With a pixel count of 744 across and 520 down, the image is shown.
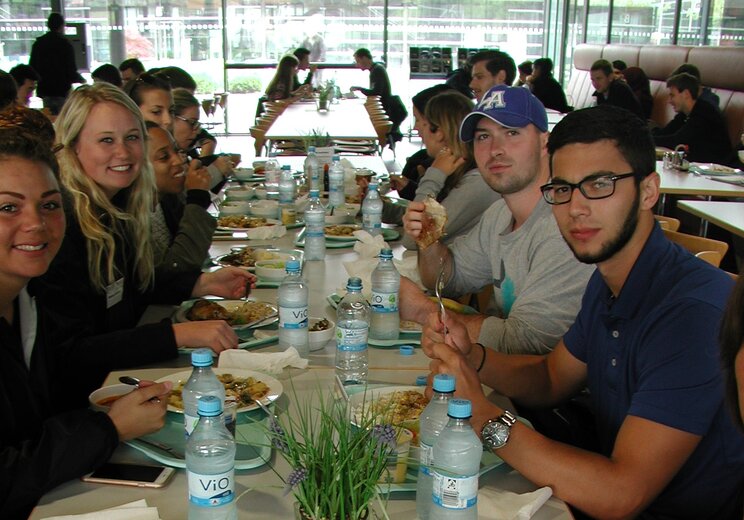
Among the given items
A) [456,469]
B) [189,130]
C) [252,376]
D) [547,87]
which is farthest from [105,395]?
[547,87]

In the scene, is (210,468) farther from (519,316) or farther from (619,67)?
(619,67)

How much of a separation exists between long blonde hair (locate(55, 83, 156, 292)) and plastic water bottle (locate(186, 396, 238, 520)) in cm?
122

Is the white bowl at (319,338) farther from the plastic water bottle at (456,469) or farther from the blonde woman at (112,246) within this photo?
the plastic water bottle at (456,469)

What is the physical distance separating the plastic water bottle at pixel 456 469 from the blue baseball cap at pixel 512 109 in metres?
1.56

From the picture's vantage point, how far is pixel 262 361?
211 cm

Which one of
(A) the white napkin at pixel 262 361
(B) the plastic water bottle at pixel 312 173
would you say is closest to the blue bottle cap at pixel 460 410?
(A) the white napkin at pixel 262 361

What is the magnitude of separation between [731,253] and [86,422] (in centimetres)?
559

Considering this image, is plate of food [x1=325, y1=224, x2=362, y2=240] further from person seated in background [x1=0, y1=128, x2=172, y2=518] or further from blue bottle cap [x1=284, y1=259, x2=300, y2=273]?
person seated in background [x1=0, y1=128, x2=172, y2=518]

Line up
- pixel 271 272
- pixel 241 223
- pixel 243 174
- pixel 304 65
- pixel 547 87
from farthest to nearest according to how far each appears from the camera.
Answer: pixel 304 65, pixel 547 87, pixel 243 174, pixel 241 223, pixel 271 272

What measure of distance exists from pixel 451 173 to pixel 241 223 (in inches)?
42.3

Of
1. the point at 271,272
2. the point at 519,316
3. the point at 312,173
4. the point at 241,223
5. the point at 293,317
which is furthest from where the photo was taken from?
the point at 312,173

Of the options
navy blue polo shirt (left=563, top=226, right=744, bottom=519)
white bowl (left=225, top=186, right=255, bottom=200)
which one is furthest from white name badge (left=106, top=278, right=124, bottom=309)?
white bowl (left=225, top=186, right=255, bottom=200)

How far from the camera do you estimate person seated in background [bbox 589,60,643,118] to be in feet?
29.8

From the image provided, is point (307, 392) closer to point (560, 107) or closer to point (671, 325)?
point (671, 325)
